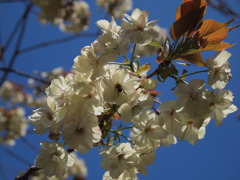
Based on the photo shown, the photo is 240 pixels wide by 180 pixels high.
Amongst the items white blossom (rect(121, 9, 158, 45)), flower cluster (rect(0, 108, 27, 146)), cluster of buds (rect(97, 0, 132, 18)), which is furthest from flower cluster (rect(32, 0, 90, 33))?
white blossom (rect(121, 9, 158, 45))

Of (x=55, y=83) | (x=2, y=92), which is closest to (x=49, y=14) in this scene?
(x=2, y=92)

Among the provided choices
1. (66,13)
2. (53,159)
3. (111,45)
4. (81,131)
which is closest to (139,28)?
(111,45)

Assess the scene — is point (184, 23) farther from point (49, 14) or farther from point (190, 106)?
point (49, 14)

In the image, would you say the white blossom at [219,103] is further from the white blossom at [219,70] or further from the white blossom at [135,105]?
the white blossom at [135,105]

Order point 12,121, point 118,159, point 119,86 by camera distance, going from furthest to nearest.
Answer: point 12,121, point 118,159, point 119,86

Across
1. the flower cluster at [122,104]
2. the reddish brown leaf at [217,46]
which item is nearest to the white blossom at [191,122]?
the flower cluster at [122,104]

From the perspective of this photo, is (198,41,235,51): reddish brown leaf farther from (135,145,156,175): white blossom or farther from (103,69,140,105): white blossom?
(135,145,156,175): white blossom

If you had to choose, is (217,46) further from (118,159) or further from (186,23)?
(118,159)

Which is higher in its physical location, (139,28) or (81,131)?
(139,28)
